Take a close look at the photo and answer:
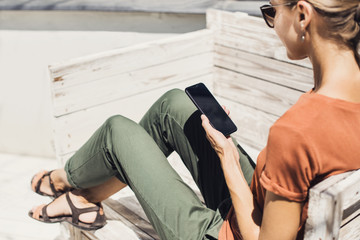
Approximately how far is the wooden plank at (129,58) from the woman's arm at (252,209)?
874 millimetres

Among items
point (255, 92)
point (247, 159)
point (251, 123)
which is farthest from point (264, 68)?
point (247, 159)

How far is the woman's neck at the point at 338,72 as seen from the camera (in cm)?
117

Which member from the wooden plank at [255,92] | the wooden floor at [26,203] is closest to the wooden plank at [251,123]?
the wooden plank at [255,92]

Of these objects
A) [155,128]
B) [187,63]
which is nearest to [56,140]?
[155,128]

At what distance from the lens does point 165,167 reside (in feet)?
5.18

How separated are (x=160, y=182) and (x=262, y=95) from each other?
125cm

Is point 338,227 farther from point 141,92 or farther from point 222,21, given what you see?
point 222,21

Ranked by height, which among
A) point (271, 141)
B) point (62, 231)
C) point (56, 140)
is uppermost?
point (271, 141)

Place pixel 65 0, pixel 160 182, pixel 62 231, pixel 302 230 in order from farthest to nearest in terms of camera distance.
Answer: pixel 65 0 < pixel 62 231 < pixel 160 182 < pixel 302 230

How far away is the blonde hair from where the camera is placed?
1129 millimetres

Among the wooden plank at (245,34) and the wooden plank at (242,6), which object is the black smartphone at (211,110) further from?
the wooden plank at (242,6)

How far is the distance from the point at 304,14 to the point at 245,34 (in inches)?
58.3

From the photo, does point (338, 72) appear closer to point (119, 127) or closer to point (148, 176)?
point (148, 176)

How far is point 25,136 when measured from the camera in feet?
10.5
